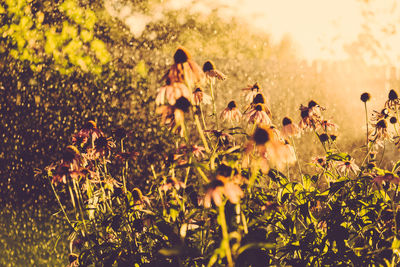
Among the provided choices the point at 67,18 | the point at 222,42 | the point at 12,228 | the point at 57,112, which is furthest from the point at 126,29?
the point at 12,228

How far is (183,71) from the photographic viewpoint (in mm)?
1181

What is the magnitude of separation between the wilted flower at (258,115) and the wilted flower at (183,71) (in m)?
0.43

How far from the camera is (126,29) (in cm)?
497

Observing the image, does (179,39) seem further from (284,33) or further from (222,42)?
(284,33)

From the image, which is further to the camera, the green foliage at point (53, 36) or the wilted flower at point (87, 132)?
the green foliage at point (53, 36)

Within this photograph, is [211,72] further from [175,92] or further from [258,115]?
[175,92]

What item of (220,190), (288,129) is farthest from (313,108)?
(220,190)

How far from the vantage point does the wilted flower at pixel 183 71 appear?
3.83 ft

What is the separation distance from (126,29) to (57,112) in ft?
4.54

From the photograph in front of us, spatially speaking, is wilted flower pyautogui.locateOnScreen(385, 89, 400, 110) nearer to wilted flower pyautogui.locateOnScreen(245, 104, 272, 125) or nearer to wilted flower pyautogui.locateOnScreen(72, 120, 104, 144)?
wilted flower pyautogui.locateOnScreen(245, 104, 272, 125)

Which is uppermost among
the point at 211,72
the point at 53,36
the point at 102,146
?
the point at 53,36

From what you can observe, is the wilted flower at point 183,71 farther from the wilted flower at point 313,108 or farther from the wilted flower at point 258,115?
the wilted flower at point 313,108

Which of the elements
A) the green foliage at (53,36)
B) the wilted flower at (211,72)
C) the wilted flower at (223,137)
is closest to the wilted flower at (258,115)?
the wilted flower at (223,137)

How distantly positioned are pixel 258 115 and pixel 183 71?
0.52 metres
